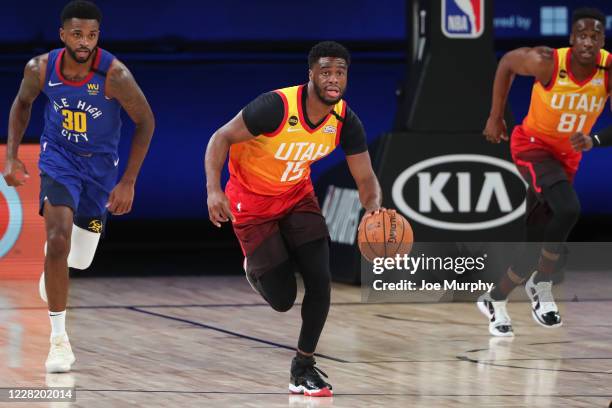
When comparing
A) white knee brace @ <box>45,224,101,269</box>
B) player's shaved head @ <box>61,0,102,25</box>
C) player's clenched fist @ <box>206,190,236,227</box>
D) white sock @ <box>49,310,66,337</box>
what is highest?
player's shaved head @ <box>61,0,102,25</box>

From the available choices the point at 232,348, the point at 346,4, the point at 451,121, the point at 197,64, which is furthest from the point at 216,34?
the point at 232,348

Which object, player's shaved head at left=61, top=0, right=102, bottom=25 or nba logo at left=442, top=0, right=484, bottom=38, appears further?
nba logo at left=442, top=0, right=484, bottom=38

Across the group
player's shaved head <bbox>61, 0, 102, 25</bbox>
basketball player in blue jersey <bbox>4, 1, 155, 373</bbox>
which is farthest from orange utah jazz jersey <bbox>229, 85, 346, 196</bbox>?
player's shaved head <bbox>61, 0, 102, 25</bbox>

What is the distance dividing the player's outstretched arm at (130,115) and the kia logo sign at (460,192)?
3.81m

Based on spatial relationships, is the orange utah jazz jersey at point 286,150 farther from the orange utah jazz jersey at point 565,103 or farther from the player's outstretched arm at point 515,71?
the orange utah jazz jersey at point 565,103

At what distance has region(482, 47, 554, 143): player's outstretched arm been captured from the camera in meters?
9.50

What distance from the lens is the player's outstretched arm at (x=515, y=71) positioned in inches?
374

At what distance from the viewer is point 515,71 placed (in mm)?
9633

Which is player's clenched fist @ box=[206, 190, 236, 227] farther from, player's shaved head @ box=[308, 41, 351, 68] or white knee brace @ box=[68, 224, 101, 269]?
white knee brace @ box=[68, 224, 101, 269]

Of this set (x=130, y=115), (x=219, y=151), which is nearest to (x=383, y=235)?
(x=219, y=151)

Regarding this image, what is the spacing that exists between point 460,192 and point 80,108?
4.46 m

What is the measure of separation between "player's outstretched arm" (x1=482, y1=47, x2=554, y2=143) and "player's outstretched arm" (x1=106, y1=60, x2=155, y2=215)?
275 centimetres

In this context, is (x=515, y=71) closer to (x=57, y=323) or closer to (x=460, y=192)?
(x=460, y=192)

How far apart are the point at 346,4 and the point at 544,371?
6.62 metres
